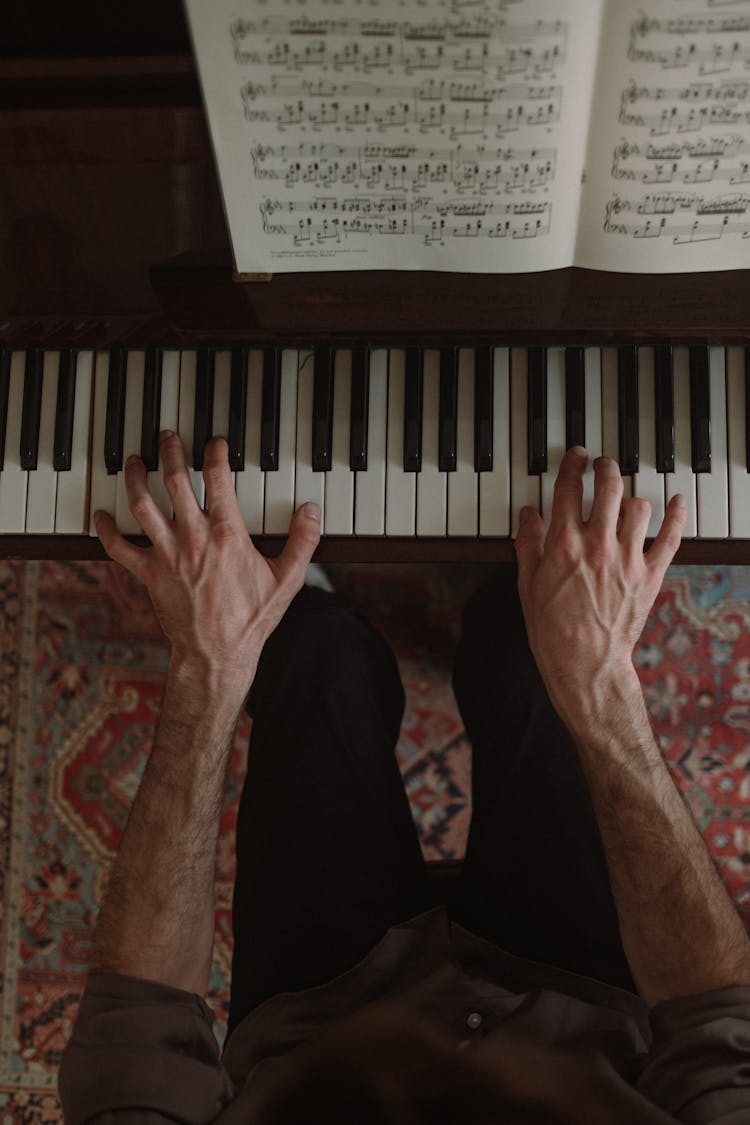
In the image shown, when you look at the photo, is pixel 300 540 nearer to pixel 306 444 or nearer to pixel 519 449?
pixel 306 444

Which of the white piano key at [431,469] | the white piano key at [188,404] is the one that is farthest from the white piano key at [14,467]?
the white piano key at [431,469]

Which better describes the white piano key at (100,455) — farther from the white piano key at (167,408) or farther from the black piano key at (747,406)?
the black piano key at (747,406)

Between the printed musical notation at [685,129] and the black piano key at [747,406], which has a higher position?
the printed musical notation at [685,129]

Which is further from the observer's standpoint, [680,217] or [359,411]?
[359,411]

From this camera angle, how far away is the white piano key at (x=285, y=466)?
1421 mm

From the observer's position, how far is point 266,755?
1.66 meters

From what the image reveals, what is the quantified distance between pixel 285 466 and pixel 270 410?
89 millimetres

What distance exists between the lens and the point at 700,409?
1.38 m

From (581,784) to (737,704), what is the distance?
25.7 inches

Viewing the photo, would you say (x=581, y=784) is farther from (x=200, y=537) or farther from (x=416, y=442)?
(x=200, y=537)

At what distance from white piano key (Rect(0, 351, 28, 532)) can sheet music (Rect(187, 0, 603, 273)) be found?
18.0 inches

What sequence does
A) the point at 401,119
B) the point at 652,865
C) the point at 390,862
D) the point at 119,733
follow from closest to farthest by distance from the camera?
the point at 401,119, the point at 652,865, the point at 390,862, the point at 119,733

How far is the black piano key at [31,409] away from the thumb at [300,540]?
1.39 ft

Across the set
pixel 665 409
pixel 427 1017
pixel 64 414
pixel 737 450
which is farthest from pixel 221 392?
pixel 427 1017
